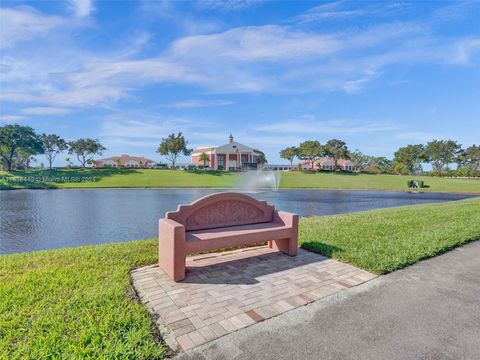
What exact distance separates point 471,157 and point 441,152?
19.3 feet

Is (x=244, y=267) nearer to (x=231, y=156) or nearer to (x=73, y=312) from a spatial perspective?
(x=73, y=312)

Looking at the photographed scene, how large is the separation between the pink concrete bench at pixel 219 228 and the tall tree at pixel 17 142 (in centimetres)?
5668

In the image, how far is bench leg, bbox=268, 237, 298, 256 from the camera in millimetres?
4941

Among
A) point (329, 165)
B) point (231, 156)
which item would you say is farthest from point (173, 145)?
point (329, 165)

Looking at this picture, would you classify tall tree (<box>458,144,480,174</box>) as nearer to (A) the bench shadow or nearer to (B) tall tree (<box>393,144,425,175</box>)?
(B) tall tree (<box>393,144,425,175</box>)

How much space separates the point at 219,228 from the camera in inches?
183

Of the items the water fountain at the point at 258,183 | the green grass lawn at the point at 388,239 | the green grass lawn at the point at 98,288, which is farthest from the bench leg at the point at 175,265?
the water fountain at the point at 258,183

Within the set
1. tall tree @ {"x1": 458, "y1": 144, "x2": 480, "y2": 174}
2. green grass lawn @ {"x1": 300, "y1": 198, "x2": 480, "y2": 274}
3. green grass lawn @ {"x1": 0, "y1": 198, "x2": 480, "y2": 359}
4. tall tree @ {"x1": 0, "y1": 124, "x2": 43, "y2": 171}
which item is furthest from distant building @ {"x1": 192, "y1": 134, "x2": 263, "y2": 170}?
green grass lawn @ {"x1": 0, "y1": 198, "x2": 480, "y2": 359}

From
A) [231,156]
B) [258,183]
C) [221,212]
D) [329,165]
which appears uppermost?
[231,156]

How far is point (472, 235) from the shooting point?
630 cm

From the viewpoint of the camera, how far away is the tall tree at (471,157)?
58.8 meters

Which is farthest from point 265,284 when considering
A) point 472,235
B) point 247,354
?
point 472,235

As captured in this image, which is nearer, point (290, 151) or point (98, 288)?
point (98, 288)

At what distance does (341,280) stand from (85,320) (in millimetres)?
3270
